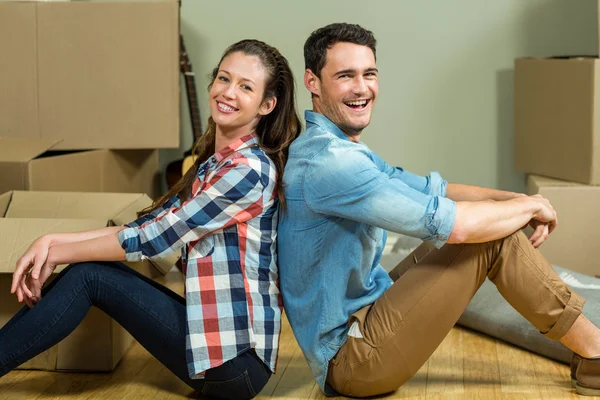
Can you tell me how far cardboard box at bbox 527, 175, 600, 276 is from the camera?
2.60 meters

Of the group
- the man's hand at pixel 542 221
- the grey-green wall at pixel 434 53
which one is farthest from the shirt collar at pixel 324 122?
the grey-green wall at pixel 434 53

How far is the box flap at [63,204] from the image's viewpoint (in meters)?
2.18

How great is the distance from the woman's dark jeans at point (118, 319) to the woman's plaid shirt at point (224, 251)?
0.04 m

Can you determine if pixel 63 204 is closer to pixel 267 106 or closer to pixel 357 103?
pixel 267 106

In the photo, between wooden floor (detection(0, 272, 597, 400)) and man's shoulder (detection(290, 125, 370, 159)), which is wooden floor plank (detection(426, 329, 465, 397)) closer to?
wooden floor (detection(0, 272, 597, 400))

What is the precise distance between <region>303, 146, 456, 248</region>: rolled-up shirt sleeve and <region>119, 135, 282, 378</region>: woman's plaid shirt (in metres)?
0.14

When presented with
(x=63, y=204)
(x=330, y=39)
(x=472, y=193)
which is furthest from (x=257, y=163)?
(x=63, y=204)

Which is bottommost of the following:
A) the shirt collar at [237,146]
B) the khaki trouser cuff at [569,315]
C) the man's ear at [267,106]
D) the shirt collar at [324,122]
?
the khaki trouser cuff at [569,315]

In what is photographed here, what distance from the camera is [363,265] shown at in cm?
169

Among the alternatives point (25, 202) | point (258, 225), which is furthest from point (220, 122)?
point (25, 202)

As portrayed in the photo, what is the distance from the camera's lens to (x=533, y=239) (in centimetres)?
170

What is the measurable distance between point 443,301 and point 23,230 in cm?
91

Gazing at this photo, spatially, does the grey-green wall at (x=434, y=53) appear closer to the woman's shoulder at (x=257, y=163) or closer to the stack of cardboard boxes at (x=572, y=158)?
the stack of cardboard boxes at (x=572, y=158)

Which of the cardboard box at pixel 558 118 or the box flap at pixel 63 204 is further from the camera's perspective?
the cardboard box at pixel 558 118
